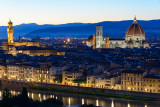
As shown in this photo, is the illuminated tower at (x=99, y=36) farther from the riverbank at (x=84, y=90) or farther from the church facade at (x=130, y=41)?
the riverbank at (x=84, y=90)

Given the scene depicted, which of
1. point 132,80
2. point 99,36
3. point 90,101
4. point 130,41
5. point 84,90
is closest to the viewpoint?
point 90,101

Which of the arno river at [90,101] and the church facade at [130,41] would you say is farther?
the church facade at [130,41]

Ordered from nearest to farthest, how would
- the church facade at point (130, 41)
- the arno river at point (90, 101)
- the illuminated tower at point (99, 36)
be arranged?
1. the arno river at point (90, 101)
2. the church facade at point (130, 41)
3. the illuminated tower at point (99, 36)

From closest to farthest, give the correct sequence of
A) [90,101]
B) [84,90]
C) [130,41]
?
[90,101]
[84,90]
[130,41]

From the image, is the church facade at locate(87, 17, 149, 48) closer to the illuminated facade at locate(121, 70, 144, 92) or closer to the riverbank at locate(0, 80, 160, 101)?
the riverbank at locate(0, 80, 160, 101)

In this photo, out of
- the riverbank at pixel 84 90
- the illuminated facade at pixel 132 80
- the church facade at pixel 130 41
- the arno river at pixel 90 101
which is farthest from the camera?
the church facade at pixel 130 41

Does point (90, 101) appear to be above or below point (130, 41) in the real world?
below

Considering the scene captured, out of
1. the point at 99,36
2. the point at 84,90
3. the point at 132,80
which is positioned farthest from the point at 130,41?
the point at 132,80

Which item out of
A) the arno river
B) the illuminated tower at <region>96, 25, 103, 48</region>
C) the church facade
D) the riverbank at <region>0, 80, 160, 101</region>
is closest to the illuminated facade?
the riverbank at <region>0, 80, 160, 101</region>

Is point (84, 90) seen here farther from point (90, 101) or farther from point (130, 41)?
point (130, 41)

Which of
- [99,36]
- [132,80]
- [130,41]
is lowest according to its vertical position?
[132,80]

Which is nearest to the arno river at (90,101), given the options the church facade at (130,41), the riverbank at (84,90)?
the riverbank at (84,90)

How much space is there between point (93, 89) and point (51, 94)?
143 inches

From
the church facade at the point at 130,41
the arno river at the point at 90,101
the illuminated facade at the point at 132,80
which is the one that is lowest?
the arno river at the point at 90,101
